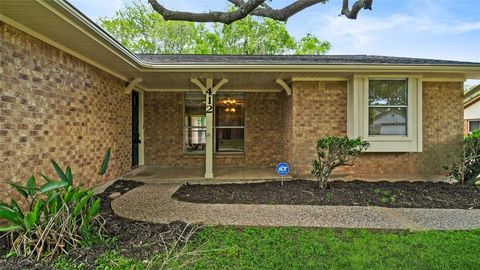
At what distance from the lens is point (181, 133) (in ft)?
29.1

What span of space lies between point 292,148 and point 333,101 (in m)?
1.53

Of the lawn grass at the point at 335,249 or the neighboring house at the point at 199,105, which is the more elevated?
the neighboring house at the point at 199,105

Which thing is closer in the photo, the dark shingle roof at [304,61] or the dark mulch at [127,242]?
the dark mulch at [127,242]

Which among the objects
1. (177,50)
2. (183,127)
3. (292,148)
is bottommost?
(292,148)

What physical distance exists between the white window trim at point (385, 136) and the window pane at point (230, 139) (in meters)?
3.54

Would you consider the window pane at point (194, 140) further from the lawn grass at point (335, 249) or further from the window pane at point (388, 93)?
the lawn grass at point (335, 249)

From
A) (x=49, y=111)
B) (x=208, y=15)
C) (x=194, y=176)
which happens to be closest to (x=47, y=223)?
(x=49, y=111)

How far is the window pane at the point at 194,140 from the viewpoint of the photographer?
9016mm

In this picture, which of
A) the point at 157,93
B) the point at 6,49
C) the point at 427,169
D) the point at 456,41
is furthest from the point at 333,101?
the point at 456,41

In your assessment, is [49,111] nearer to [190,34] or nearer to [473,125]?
[473,125]

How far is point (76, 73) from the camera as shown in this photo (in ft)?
16.1

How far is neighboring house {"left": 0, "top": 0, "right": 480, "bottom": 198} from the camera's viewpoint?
363cm

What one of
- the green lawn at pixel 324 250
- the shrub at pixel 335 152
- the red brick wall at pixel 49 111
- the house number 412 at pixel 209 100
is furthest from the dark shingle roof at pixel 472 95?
the red brick wall at pixel 49 111

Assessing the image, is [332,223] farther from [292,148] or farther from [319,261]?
[292,148]
